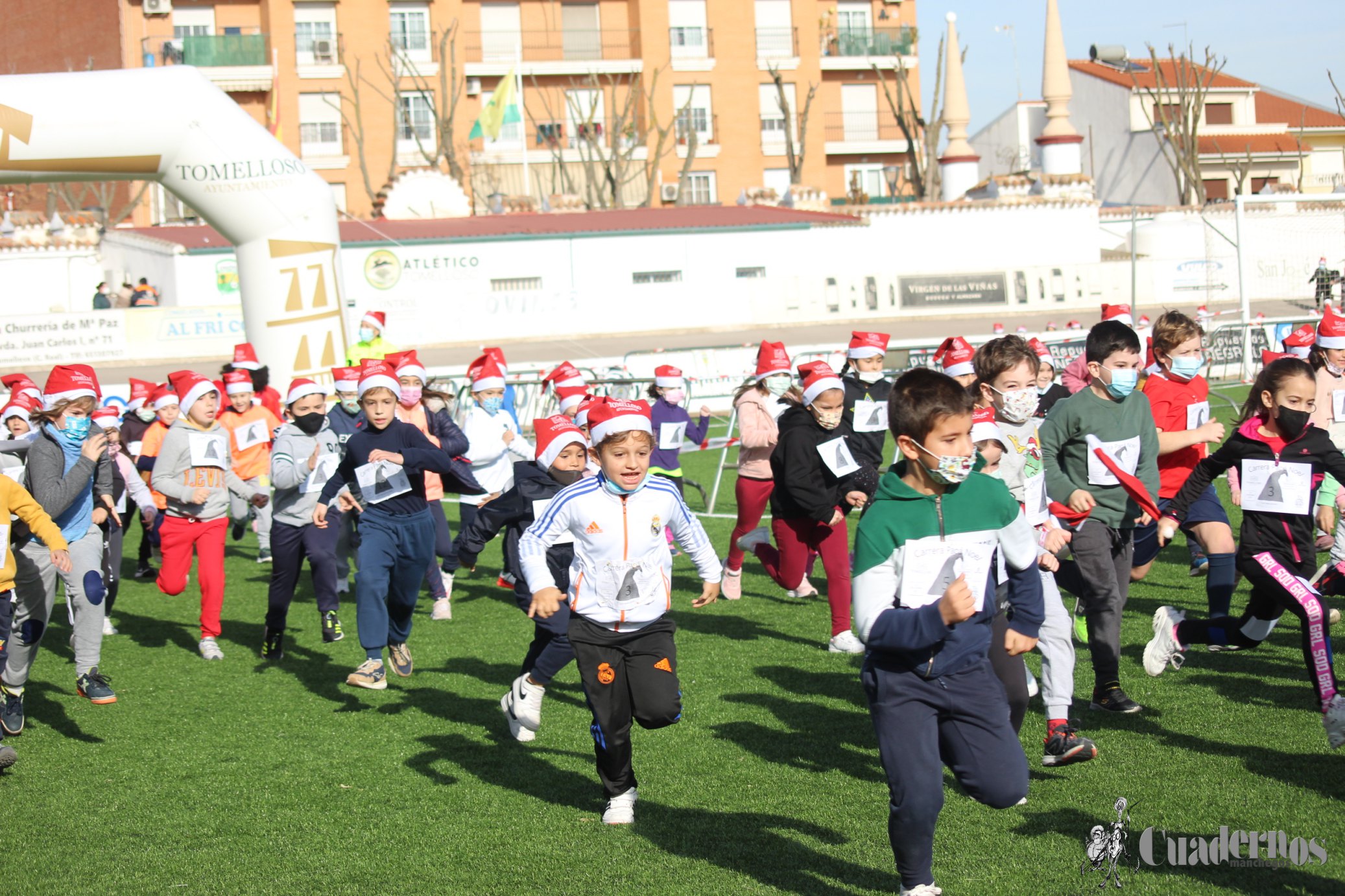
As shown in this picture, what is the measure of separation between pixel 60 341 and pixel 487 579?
18.5 metres

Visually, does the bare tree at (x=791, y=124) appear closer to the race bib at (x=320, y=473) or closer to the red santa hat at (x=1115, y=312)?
the red santa hat at (x=1115, y=312)

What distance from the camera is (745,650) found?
8891 millimetres

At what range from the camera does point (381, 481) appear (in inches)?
302

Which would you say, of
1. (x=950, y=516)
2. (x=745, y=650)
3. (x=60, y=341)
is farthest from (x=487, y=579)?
(x=60, y=341)

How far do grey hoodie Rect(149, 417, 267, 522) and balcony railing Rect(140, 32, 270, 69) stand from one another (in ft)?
148

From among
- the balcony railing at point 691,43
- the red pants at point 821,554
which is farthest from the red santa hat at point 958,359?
the balcony railing at point 691,43

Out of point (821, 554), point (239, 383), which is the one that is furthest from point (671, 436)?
point (239, 383)

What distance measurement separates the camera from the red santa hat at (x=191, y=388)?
9547mm

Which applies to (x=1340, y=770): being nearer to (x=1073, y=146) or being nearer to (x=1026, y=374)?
(x=1026, y=374)

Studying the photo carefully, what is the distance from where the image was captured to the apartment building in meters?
51.5

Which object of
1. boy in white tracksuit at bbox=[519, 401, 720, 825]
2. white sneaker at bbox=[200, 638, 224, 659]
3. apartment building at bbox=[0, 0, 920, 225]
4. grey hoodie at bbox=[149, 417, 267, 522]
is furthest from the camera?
apartment building at bbox=[0, 0, 920, 225]

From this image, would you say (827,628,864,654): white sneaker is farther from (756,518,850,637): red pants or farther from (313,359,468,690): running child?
(313,359,468,690): running child

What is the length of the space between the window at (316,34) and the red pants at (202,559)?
46.8 meters

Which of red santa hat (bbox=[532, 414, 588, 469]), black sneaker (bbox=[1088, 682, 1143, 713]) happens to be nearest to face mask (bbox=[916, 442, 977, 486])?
black sneaker (bbox=[1088, 682, 1143, 713])
